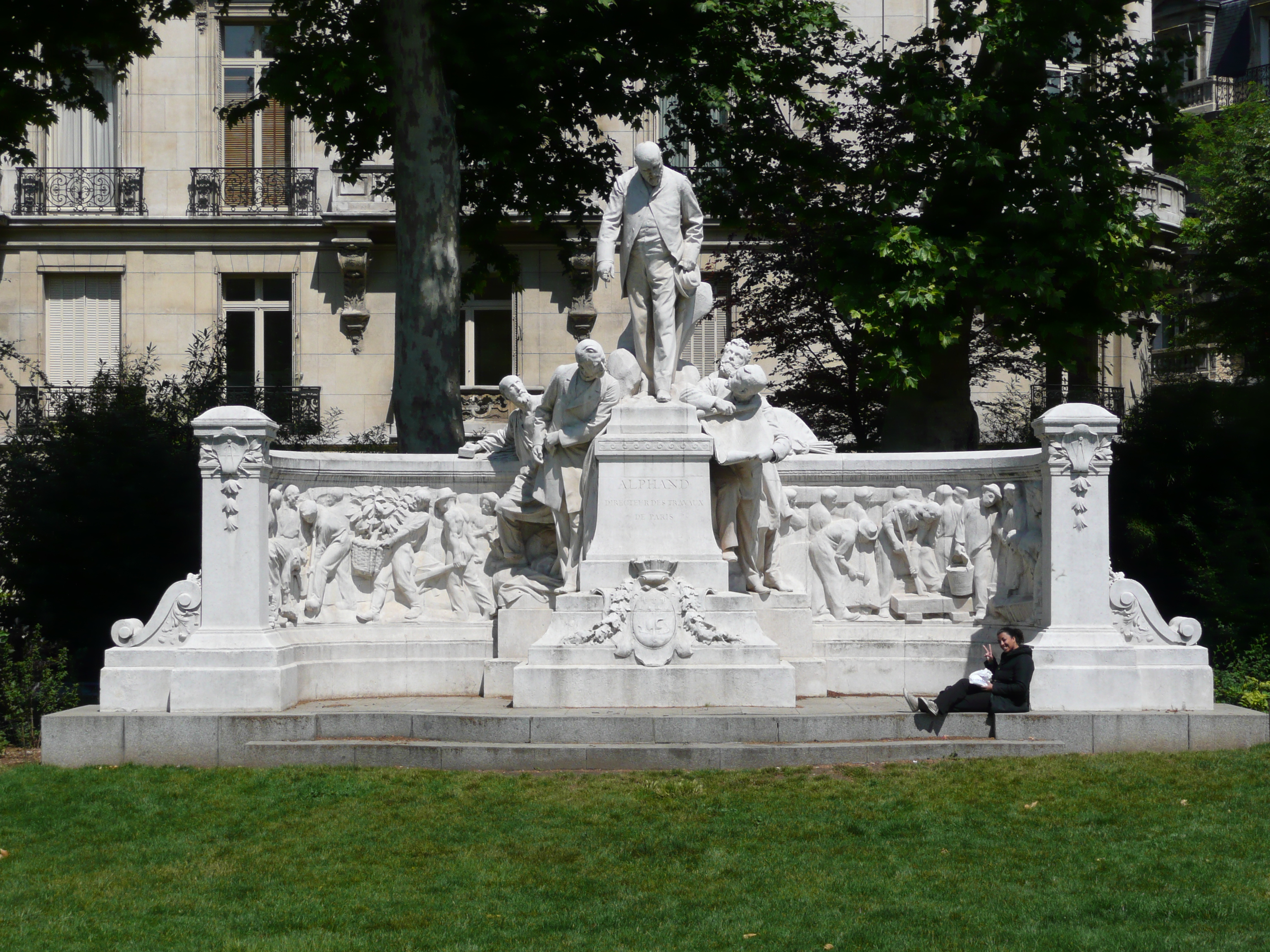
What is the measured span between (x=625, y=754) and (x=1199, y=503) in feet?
33.7

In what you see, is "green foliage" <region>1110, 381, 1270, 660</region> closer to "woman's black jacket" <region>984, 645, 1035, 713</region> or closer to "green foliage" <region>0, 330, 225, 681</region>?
"woman's black jacket" <region>984, 645, 1035, 713</region>

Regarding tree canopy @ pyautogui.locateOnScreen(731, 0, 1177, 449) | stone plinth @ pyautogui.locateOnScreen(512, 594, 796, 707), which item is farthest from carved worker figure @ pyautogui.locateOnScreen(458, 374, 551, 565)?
tree canopy @ pyautogui.locateOnScreen(731, 0, 1177, 449)

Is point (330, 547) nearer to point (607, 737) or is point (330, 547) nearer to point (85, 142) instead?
point (607, 737)

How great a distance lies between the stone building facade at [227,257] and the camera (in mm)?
28812

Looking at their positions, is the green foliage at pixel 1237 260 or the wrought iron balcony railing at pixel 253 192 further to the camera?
the wrought iron balcony railing at pixel 253 192

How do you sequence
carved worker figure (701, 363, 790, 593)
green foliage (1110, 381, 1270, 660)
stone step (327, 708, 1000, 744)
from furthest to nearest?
green foliage (1110, 381, 1270, 660) < carved worker figure (701, 363, 790, 593) < stone step (327, 708, 1000, 744)

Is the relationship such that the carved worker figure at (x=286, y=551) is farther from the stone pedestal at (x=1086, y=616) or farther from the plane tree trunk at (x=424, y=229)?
the stone pedestal at (x=1086, y=616)

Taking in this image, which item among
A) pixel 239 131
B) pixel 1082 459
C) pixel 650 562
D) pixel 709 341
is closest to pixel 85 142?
pixel 239 131

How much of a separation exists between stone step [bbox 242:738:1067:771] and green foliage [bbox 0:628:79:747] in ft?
11.9

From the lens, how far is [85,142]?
95.5ft

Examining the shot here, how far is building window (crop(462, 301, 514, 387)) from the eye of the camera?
97.1ft

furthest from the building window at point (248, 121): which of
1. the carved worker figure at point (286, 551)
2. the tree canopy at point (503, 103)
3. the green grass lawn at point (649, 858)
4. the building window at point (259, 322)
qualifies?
the green grass lawn at point (649, 858)

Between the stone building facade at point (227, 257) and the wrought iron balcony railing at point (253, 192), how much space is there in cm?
3

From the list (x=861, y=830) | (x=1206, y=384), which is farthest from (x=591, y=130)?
(x=861, y=830)
